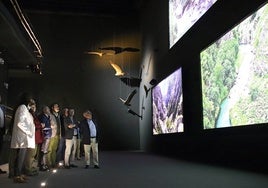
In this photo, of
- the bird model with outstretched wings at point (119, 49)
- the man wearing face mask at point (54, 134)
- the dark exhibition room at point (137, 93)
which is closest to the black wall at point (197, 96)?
the dark exhibition room at point (137, 93)

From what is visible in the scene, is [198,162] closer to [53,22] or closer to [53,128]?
[53,128]

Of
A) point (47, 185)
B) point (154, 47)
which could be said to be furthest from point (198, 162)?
point (154, 47)

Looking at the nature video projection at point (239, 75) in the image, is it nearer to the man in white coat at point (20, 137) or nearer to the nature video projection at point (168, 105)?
the nature video projection at point (168, 105)

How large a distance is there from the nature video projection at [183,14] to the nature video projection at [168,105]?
38.6 inches

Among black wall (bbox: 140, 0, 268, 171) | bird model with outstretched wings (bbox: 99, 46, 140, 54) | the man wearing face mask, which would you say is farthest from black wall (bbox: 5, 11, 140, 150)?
the man wearing face mask

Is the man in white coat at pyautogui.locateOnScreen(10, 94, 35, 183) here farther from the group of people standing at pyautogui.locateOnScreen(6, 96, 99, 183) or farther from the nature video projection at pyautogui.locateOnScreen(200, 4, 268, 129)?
the nature video projection at pyautogui.locateOnScreen(200, 4, 268, 129)

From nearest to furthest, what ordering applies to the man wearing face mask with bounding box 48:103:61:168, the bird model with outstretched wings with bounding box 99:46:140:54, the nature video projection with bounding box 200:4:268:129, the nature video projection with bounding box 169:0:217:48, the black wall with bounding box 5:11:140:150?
the nature video projection with bounding box 200:4:268:129 < the man wearing face mask with bounding box 48:103:61:168 < the nature video projection with bounding box 169:0:217:48 < the bird model with outstretched wings with bounding box 99:46:140:54 < the black wall with bounding box 5:11:140:150

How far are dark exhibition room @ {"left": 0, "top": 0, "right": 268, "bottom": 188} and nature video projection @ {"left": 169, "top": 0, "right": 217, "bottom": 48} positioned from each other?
1.5 inches

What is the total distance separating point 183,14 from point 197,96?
2.02 m

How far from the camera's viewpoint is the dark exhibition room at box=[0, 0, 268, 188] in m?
4.41

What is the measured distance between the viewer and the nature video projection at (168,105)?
7.80 meters

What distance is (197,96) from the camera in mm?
6820

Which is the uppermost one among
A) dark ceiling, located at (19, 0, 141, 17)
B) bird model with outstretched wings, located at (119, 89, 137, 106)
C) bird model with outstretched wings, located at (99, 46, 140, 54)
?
dark ceiling, located at (19, 0, 141, 17)

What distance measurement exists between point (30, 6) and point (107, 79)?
412cm
